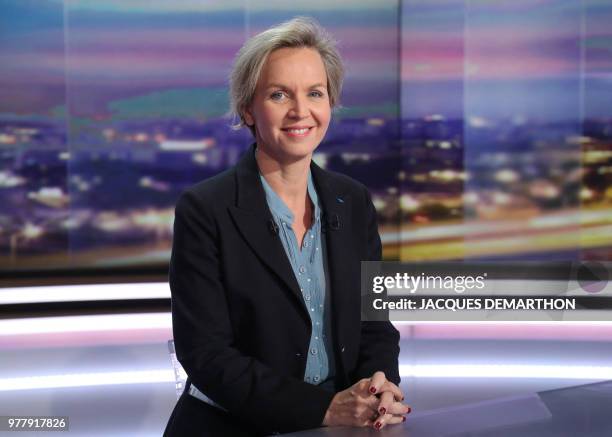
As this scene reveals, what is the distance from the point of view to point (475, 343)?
4434 mm

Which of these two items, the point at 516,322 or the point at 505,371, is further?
the point at 516,322

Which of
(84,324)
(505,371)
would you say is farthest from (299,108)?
(84,324)

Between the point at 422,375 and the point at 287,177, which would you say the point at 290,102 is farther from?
the point at 422,375

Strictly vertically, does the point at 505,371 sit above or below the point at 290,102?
below

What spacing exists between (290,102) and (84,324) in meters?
3.41

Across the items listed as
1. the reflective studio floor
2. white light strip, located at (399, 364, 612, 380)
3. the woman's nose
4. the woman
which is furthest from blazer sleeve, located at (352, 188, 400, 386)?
white light strip, located at (399, 364, 612, 380)

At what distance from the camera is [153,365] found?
4016 millimetres

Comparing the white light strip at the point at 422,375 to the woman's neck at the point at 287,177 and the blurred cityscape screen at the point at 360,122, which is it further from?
the woman's neck at the point at 287,177

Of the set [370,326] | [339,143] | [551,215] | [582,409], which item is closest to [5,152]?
[339,143]

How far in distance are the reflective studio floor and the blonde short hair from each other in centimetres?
207

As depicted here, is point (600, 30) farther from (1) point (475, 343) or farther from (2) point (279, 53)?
(2) point (279, 53)

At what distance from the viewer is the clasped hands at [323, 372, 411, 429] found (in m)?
1.21

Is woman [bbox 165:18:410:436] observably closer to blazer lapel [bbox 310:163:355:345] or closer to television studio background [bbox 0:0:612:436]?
blazer lapel [bbox 310:163:355:345]

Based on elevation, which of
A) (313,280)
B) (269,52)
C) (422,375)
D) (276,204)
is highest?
(269,52)
